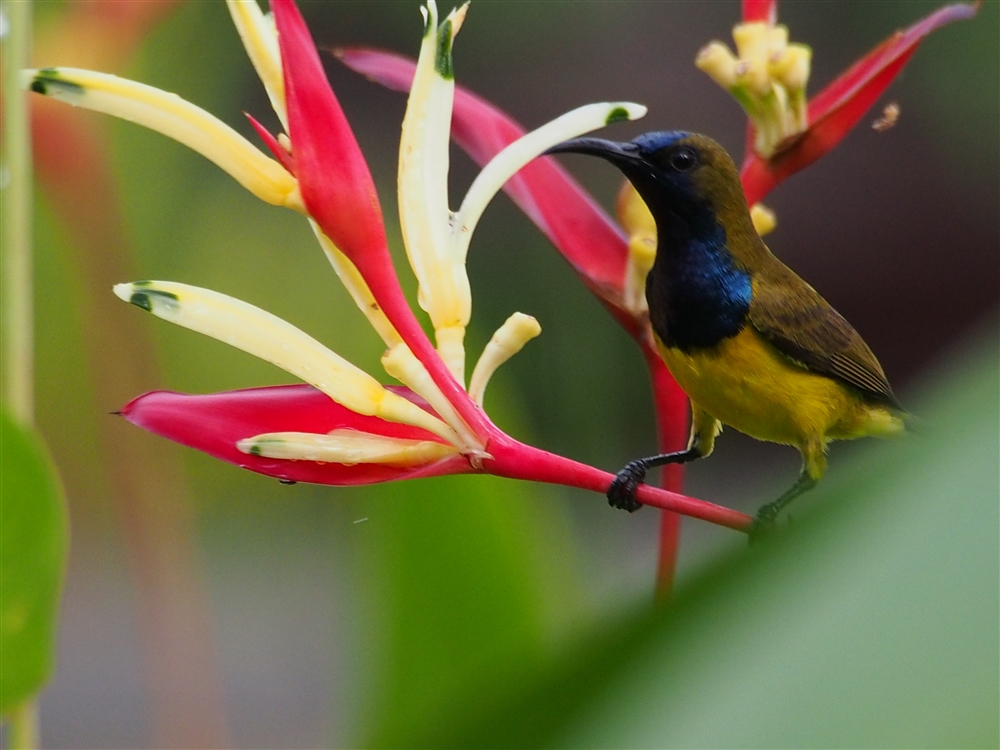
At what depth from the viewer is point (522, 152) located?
0.21m

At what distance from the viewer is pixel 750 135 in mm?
243

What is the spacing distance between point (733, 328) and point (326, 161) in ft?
0.49

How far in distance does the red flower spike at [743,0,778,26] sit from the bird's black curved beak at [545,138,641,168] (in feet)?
0.14

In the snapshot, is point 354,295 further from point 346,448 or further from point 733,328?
point 733,328

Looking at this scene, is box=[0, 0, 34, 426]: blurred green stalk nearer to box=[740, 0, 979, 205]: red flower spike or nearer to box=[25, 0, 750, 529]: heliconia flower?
box=[25, 0, 750, 529]: heliconia flower

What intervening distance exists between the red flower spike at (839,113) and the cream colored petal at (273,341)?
0.10 metres

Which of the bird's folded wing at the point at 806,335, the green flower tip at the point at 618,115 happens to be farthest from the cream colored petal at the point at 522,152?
the bird's folded wing at the point at 806,335

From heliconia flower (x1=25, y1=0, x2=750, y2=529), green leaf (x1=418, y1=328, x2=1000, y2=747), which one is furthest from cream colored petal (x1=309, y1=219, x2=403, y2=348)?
green leaf (x1=418, y1=328, x2=1000, y2=747)

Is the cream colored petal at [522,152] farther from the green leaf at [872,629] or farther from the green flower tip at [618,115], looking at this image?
the green leaf at [872,629]

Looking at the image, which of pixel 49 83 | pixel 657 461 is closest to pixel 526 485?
pixel 657 461

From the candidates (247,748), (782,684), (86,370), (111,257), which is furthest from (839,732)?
(247,748)

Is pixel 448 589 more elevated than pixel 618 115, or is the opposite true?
pixel 618 115

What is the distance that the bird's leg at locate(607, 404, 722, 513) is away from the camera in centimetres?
19

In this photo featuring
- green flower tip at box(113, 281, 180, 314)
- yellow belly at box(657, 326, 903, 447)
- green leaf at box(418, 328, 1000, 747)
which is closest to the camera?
green leaf at box(418, 328, 1000, 747)
